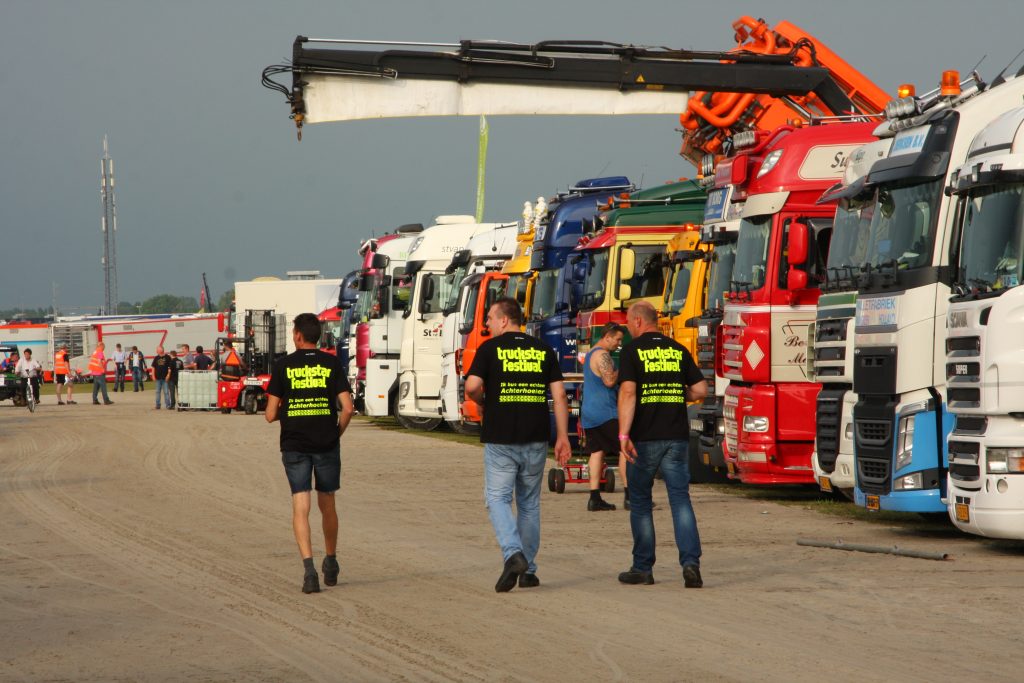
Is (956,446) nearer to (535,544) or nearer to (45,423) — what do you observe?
(535,544)


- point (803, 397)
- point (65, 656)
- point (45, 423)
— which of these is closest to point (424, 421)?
point (45, 423)

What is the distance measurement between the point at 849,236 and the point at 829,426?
5.51ft

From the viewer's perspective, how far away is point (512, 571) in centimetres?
952

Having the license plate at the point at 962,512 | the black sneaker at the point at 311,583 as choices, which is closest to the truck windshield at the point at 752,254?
the license plate at the point at 962,512

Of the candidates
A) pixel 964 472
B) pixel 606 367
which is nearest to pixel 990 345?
pixel 964 472

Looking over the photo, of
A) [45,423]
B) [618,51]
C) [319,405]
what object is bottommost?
[45,423]

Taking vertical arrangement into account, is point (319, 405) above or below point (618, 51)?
below

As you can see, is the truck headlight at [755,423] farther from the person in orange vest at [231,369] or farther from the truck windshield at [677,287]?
the person in orange vest at [231,369]

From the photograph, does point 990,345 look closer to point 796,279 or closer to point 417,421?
point 796,279

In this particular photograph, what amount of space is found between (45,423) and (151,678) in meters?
28.9

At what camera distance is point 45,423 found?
114 feet

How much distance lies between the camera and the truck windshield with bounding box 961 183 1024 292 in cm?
1073

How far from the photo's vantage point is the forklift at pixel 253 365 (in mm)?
39812

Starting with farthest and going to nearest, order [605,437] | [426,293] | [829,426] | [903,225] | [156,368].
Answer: [156,368]
[426,293]
[605,437]
[829,426]
[903,225]
